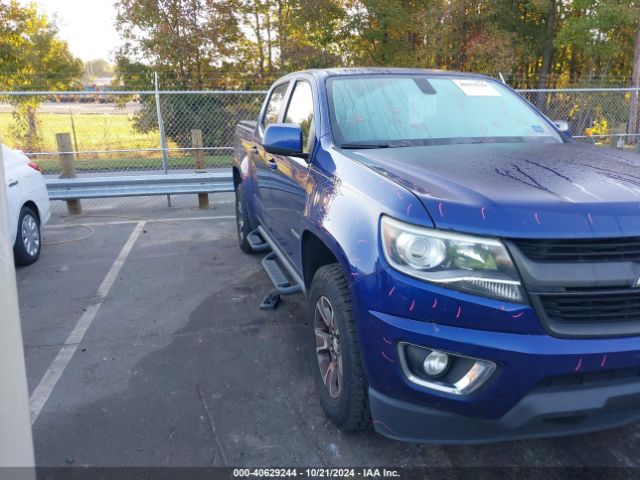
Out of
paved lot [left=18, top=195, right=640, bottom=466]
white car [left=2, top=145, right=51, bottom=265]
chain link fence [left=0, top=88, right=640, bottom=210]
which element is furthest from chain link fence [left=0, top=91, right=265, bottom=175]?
paved lot [left=18, top=195, right=640, bottom=466]

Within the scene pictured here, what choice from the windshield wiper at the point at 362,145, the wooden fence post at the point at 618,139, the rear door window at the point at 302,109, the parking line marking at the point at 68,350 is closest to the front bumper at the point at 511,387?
the windshield wiper at the point at 362,145

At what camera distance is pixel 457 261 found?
6.72 ft

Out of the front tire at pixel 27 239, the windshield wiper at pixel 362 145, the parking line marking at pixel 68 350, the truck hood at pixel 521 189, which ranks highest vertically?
the windshield wiper at pixel 362 145

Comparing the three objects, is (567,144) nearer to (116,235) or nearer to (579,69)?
(116,235)

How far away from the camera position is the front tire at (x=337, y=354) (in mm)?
2457

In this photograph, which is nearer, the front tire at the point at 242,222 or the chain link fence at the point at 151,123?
the front tire at the point at 242,222

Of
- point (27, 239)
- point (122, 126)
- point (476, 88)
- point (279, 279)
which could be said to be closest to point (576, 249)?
point (476, 88)

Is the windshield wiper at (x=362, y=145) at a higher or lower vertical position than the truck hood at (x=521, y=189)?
higher

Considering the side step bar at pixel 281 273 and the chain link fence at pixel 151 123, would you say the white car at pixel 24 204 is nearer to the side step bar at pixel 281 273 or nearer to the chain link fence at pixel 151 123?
the side step bar at pixel 281 273

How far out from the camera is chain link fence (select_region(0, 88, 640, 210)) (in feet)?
37.8

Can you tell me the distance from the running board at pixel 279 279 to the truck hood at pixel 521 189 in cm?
117

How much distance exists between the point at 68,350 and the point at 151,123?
10066mm

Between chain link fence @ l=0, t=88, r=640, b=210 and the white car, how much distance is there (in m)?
4.64

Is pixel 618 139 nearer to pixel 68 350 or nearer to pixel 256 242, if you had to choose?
pixel 256 242
